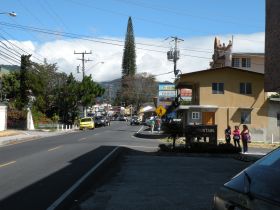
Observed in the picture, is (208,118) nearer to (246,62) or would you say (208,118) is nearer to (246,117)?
(246,117)

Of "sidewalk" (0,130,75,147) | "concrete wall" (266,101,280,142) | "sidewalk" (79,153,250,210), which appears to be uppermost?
"concrete wall" (266,101,280,142)

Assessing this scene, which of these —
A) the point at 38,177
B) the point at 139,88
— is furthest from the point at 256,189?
the point at 139,88

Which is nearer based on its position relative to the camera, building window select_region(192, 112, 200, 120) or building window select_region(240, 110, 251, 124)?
building window select_region(240, 110, 251, 124)

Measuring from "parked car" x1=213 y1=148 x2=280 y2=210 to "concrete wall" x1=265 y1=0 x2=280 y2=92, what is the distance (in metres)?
18.9

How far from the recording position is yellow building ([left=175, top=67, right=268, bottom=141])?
147ft

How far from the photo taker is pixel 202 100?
45656mm

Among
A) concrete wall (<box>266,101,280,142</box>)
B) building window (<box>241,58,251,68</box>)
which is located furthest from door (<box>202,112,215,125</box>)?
building window (<box>241,58,251,68</box>)

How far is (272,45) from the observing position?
23.8 metres

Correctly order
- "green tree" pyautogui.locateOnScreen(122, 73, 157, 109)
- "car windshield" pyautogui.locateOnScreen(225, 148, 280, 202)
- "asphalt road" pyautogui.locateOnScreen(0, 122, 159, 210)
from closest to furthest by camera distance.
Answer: "car windshield" pyautogui.locateOnScreen(225, 148, 280, 202)
"asphalt road" pyautogui.locateOnScreen(0, 122, 159, 210)
"green tree" pyautogui.locateOnScreen(122, 73, 157, 109)

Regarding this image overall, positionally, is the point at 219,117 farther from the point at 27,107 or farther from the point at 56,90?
the point at 56,90

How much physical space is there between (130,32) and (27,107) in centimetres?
6457

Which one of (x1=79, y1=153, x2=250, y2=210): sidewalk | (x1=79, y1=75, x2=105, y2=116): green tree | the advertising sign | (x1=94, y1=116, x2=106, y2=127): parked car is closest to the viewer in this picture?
(x1=79, y1=153, x2=250, y2=210): sidewalk

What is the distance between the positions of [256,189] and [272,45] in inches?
806

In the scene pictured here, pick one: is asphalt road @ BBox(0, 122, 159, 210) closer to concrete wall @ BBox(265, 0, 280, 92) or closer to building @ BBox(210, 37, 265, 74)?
concrete wall @ BBox(265, 0, 280, 92)
